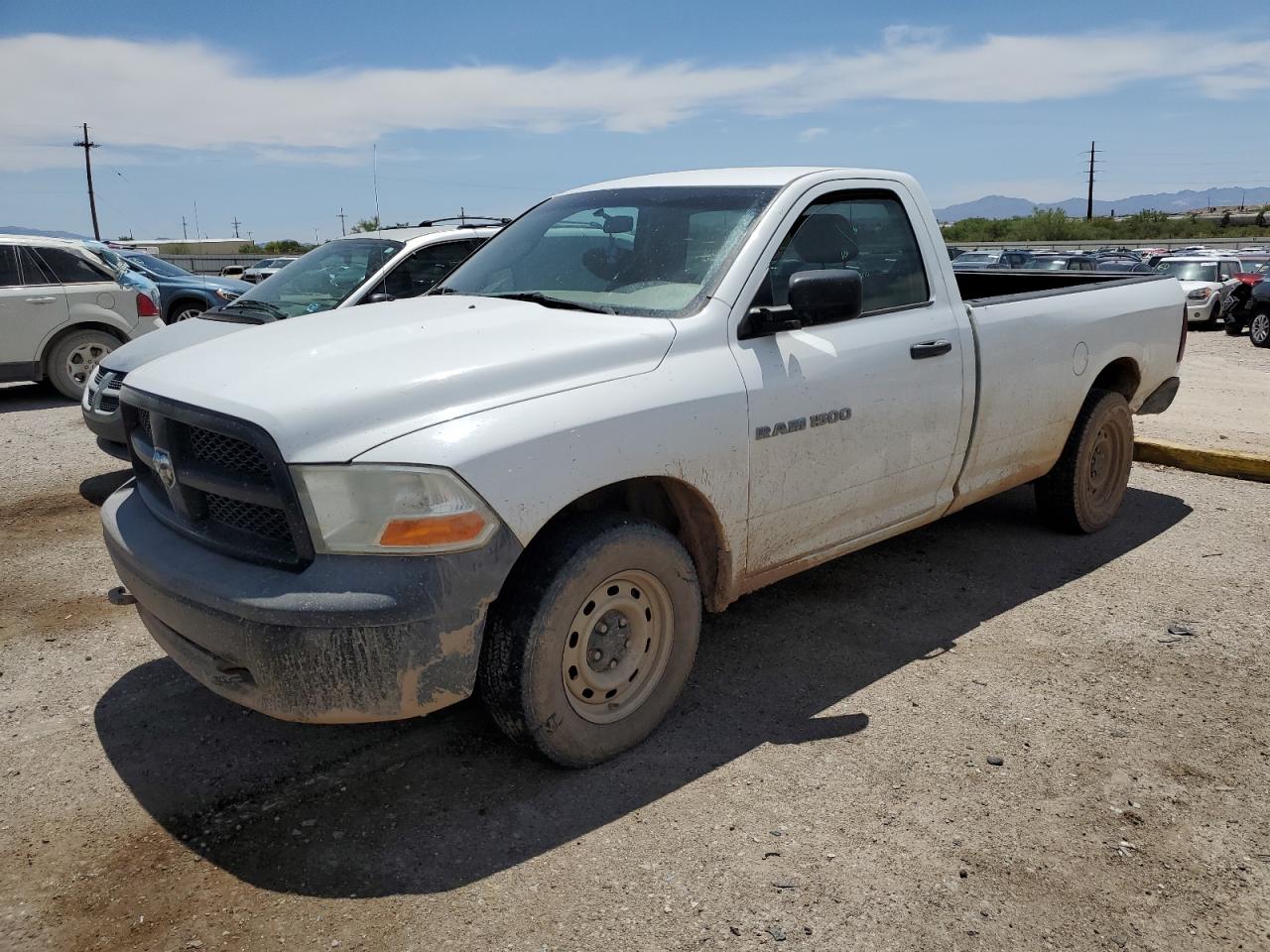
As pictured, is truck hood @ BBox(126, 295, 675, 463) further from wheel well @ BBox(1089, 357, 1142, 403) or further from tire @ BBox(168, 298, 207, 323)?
tire @ BBox(168, 298, 207, 323)

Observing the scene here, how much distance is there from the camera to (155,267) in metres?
19.1

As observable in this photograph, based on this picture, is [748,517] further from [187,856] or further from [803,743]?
[187,856]

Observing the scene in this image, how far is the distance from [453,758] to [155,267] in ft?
59.8

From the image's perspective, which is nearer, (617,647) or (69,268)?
(617,647)

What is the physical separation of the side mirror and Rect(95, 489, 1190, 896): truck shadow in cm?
148

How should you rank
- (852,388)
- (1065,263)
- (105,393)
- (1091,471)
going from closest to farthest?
(852,388)
(1091,471)
(105,393)
(1065,263)

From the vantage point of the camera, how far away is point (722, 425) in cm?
354

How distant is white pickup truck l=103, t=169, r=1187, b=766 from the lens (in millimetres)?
2879

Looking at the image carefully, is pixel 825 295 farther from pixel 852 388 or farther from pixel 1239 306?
pixel 1239 306

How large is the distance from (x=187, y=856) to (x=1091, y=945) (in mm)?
2534

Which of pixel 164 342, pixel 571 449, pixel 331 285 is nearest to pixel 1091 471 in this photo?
pixel 571 449

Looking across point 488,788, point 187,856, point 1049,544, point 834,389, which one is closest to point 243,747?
point 187,856

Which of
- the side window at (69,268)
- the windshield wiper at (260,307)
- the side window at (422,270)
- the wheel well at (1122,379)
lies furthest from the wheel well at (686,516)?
the side window at (69,268)

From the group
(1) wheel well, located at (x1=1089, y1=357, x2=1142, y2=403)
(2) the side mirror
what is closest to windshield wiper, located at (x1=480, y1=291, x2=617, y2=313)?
(2) the side mirror
